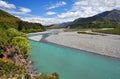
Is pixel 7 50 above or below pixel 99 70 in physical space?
above

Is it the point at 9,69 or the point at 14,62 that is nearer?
the point at 9,69

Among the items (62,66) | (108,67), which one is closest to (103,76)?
(108,67)

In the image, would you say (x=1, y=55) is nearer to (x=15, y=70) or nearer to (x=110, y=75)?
(x=15, y=70)

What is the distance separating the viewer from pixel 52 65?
4338cm

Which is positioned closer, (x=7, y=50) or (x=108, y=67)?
(x=7, y=50)

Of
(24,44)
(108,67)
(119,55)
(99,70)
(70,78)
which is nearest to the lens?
(70,78)

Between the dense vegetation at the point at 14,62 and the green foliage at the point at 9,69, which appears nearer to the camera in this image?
the dense vegetation at the point at 14,62

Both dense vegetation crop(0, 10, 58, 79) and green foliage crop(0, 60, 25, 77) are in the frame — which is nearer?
dense vegetation crop(0, 10, 58, 79)

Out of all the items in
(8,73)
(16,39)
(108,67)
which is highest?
(16,39)

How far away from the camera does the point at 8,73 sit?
28188 mm

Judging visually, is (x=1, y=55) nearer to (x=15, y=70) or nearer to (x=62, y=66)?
(x=15, y=70)

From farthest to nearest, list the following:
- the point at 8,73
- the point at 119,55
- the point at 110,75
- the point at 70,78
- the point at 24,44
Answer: the point at 119,55 < the point at 24,44 < the point at 110,75 < the point at 70,78 < the point at 8,73

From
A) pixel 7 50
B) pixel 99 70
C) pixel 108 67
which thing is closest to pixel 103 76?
pixel 99 70

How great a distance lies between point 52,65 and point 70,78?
34.9 feet
